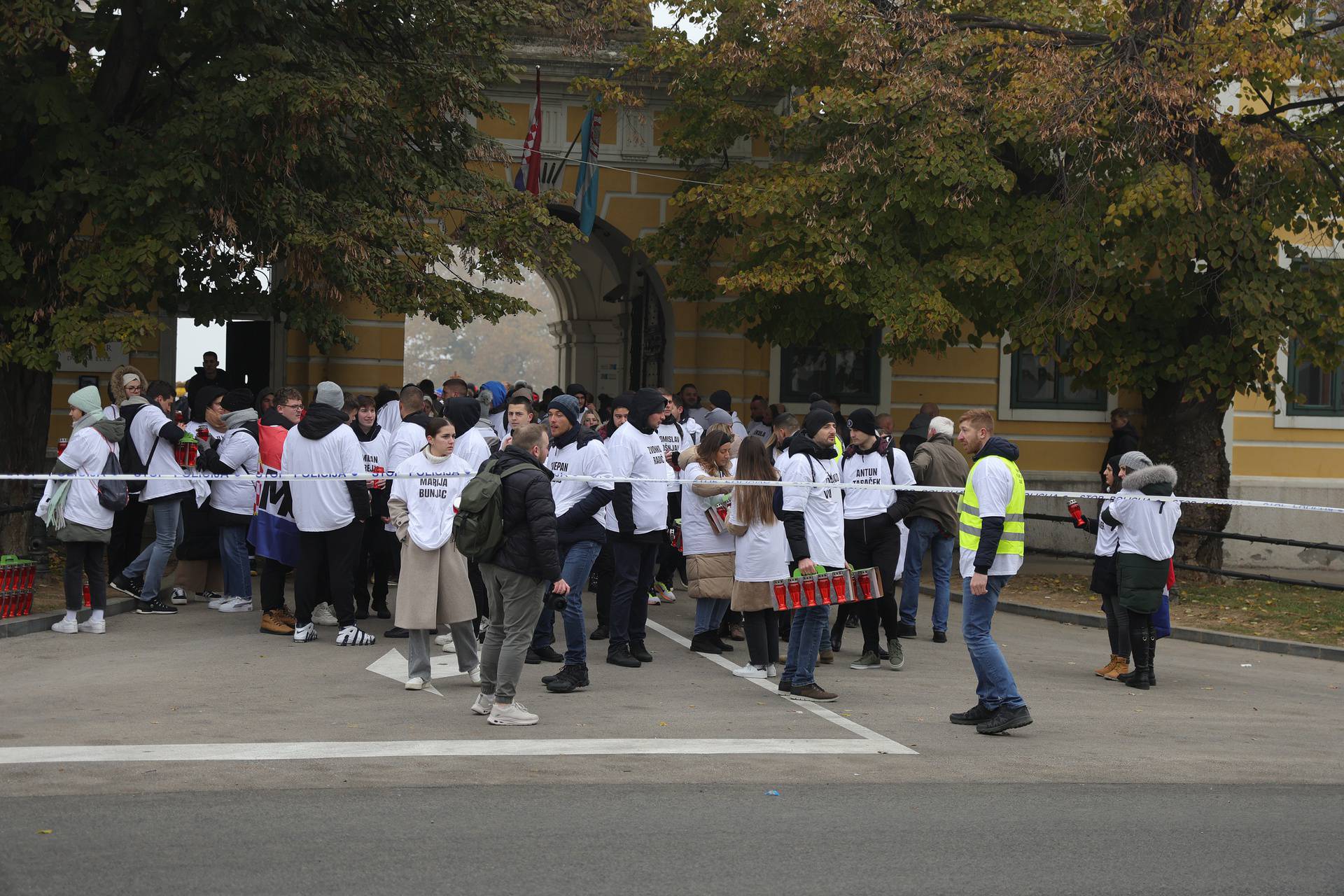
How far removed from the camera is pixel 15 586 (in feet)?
39.2

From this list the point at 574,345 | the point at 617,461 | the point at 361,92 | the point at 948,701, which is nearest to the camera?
the point at 948,701

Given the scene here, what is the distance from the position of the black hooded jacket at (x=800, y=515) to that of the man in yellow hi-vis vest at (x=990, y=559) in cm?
109

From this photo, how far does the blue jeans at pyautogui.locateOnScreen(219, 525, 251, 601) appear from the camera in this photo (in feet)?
43.4

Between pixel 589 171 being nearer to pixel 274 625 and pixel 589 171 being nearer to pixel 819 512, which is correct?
pixel 274 625

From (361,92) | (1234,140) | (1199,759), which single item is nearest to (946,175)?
(1234,140)

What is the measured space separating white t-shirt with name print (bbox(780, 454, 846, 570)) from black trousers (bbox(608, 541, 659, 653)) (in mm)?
1613

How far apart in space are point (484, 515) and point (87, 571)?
4754 millimetres

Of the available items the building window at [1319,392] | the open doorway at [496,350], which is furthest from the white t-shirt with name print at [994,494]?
the open doorway at [496,350]

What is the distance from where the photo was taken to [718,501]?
11234 millimetres

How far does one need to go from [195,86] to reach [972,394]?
13.1 metres

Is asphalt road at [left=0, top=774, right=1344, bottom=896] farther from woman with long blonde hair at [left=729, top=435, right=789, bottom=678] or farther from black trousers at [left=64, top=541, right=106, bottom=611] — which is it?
black trousers at [left=64, top=541, right=106, bottom=611]

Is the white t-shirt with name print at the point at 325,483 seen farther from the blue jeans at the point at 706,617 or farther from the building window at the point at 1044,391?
the building window at the point at 1044,391

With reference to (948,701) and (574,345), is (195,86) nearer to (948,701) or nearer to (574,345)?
(948,701)

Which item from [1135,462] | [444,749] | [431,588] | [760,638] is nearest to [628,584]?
[760,638]
